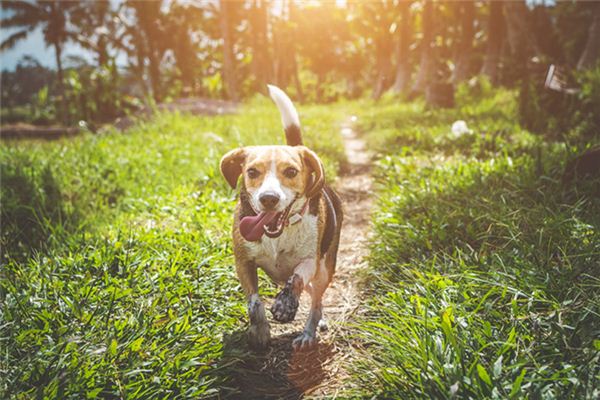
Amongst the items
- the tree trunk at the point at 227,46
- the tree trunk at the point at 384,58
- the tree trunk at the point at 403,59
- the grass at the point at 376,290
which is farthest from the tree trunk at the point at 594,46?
the tree trunk at the point at 384,58

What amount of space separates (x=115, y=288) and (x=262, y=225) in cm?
103

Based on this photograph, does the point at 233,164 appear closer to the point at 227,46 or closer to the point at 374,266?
the point at 374,266

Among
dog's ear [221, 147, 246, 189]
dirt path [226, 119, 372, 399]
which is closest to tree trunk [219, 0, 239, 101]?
dirt path [226, 119, 372, 399]

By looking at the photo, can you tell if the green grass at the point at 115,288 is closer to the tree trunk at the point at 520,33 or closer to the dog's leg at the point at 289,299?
the dog's leg at the point at 289,299

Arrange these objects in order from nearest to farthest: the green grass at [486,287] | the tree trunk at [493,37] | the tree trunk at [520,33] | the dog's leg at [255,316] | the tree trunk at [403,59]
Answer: the green grass at [486,287], the dog's leg at [255,316], the tree trunk at [520,33], the tree trunk at [493,37], the tree trunk at [403,59]

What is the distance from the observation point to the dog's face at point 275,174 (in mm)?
2227

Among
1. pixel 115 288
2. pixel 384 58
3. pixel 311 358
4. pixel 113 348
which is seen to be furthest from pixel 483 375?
pixel 384 58

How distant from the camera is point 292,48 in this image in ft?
113

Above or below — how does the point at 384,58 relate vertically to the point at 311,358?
above

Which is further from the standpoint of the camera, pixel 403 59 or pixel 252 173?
pixel 403 59

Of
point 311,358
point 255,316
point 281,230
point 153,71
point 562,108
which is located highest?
point 153,71

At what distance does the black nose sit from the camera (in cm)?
219

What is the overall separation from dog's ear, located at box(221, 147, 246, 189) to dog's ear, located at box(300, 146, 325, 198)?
387 millimetres

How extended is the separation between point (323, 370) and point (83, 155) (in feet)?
18.7
